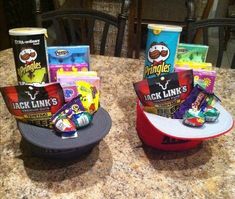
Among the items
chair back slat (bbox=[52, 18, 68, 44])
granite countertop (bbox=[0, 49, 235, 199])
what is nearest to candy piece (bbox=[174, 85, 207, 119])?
granite countertop (bbox=[0, 49, 235, 199])

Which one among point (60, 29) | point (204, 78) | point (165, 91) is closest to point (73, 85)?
point (165, 91)

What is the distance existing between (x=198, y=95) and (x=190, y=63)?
126 millimetres

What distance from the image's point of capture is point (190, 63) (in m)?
0.67

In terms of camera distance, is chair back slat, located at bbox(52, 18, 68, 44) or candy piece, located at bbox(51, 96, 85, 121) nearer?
candy piece, located at bbox(51, 96, 85, 121)

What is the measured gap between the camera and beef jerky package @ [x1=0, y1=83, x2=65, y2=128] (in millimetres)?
519

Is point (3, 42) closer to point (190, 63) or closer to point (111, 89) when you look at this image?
point (111, 89)

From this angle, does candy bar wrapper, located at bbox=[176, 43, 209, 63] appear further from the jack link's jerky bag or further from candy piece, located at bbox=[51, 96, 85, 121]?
candy piece, located at bbox=[51, 96, 85, 121]

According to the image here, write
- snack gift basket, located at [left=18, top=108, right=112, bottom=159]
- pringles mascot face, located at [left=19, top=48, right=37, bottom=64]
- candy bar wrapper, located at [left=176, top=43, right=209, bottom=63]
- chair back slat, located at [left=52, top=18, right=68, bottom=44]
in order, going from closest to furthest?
1. snack gift basket, located at [left=18, top=108, right=112, bottom=159]
2. pringles mascot face, located at [left=19, top=48, right=37, bottom=64]
3. candy bar wrapper, located at [left=176, top=43, right=209, bottom=63]
4. chair back slat, located at [left=52, top=18, right=68, bottom=44]

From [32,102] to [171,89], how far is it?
0.28m

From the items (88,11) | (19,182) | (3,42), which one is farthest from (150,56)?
(3,42)

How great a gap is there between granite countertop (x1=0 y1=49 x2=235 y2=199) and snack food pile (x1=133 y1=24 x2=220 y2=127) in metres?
0.11

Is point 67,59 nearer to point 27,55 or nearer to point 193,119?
point 27,55

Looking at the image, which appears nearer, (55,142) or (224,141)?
(55,142)

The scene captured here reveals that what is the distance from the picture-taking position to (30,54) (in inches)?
23.0
